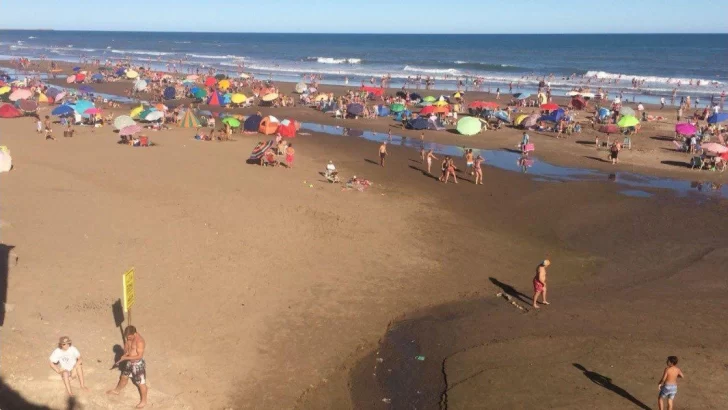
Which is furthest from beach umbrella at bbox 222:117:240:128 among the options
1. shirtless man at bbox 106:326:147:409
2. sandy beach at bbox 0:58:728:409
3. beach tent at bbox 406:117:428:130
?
shirtless man at bbox 106:326:147:409

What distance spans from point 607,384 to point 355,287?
18.7 ft

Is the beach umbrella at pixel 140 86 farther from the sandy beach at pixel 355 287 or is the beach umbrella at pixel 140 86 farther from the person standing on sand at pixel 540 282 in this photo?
the person standing on sand at pixel 540 282

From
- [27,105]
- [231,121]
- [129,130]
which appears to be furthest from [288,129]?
[27,105]

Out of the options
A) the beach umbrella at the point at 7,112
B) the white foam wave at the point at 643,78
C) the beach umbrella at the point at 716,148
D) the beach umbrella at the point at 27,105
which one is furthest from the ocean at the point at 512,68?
the beach umbrella at the point at 7,112

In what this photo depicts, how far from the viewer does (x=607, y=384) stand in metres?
10.1

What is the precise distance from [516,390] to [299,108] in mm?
36560

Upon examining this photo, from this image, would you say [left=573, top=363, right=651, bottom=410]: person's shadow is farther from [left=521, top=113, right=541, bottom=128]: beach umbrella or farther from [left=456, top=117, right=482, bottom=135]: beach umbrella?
[left=521, top=113, right=541, bottom=128]: beach umbrella

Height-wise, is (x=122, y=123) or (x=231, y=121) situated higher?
(x=231, y=121)

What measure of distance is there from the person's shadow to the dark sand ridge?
58.6 ft

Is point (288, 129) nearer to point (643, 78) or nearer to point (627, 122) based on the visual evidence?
point (627, 122)

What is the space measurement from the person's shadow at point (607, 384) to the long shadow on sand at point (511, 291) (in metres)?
2.82

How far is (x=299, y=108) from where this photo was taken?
145 ft

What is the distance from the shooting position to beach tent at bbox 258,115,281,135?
31.9 m

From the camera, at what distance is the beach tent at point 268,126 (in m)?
31.9
